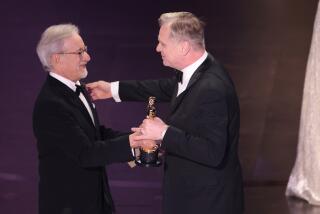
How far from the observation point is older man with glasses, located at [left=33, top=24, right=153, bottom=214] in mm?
2957

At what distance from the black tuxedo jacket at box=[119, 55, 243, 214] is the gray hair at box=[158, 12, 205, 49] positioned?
0.12m

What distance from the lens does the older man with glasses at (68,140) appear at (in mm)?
2957

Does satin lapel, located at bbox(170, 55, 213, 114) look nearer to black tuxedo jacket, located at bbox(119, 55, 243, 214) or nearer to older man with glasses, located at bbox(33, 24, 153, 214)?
black tuxedo jacket, located at bbox(119, 55, 243, 214)

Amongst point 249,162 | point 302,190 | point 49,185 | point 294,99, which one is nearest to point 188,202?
point 49,185

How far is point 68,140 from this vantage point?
9.67ft

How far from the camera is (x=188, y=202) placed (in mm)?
2914

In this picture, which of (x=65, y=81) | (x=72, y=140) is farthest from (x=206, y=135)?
(x=65, y=81)

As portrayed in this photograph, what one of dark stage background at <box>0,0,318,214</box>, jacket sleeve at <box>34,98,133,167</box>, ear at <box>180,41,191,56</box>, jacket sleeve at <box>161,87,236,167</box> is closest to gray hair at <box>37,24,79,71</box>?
jacket sleeve at <box>34,98,133,167</box>

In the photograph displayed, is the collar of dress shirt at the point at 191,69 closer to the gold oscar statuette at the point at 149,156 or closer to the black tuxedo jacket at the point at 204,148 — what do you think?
the black tuxedo jacket at the point at 204,148

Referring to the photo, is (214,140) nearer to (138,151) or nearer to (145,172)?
(138,151)

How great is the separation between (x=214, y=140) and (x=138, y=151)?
43 cm

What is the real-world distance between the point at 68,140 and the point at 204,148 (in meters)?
0.65

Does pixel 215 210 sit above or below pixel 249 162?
above

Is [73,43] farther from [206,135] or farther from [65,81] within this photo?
[206,135]
